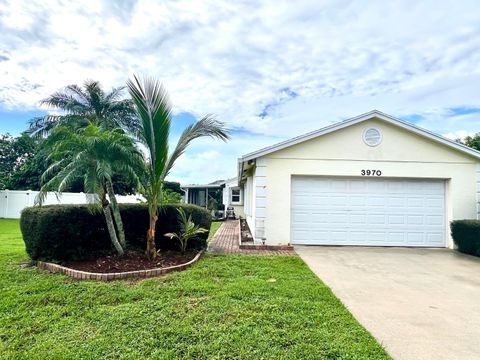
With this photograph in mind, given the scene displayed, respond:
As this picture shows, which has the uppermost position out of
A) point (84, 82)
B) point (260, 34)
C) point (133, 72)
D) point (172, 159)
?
point (260, 34)

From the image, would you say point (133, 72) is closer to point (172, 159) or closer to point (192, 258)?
point (172, 159)

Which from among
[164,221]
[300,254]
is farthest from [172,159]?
[300,254]

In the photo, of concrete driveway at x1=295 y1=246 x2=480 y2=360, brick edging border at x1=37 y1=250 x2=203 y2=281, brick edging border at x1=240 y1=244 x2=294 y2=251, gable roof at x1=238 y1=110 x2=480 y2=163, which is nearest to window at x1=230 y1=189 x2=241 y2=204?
gable roof at x1=238 y1=110 x2=480 y2=163

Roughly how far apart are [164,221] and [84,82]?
7.83 metres

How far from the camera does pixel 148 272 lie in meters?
6.52

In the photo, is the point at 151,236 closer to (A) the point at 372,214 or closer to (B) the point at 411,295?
(B) the point at 411,295

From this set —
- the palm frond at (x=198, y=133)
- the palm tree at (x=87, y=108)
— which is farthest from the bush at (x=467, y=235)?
the palm tree at (x=87, y=108)

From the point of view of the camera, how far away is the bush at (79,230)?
23.9 feet

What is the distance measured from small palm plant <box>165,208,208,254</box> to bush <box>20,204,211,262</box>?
197 mm

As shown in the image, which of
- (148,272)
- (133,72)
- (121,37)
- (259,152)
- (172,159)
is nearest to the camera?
(148,272)

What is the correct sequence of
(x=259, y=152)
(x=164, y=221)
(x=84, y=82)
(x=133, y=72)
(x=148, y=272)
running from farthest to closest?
1. (x=84, y=82)
2. (x=259, y=152)
3. (x=164, y=221)
4. (x=133, y=72)
5. (x=148, y=272)

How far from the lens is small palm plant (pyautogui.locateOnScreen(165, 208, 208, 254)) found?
8.43 meters

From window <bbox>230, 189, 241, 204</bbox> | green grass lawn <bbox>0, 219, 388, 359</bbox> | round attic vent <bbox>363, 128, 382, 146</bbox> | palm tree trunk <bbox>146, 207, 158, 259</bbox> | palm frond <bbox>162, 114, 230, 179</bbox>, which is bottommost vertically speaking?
green grass lawn <bbox>0, 219, 388, 359</bbox>

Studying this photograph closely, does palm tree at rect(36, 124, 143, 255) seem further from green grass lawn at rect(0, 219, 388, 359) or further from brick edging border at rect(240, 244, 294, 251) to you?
brick edging border at rect(240, 244, 294, 251)
